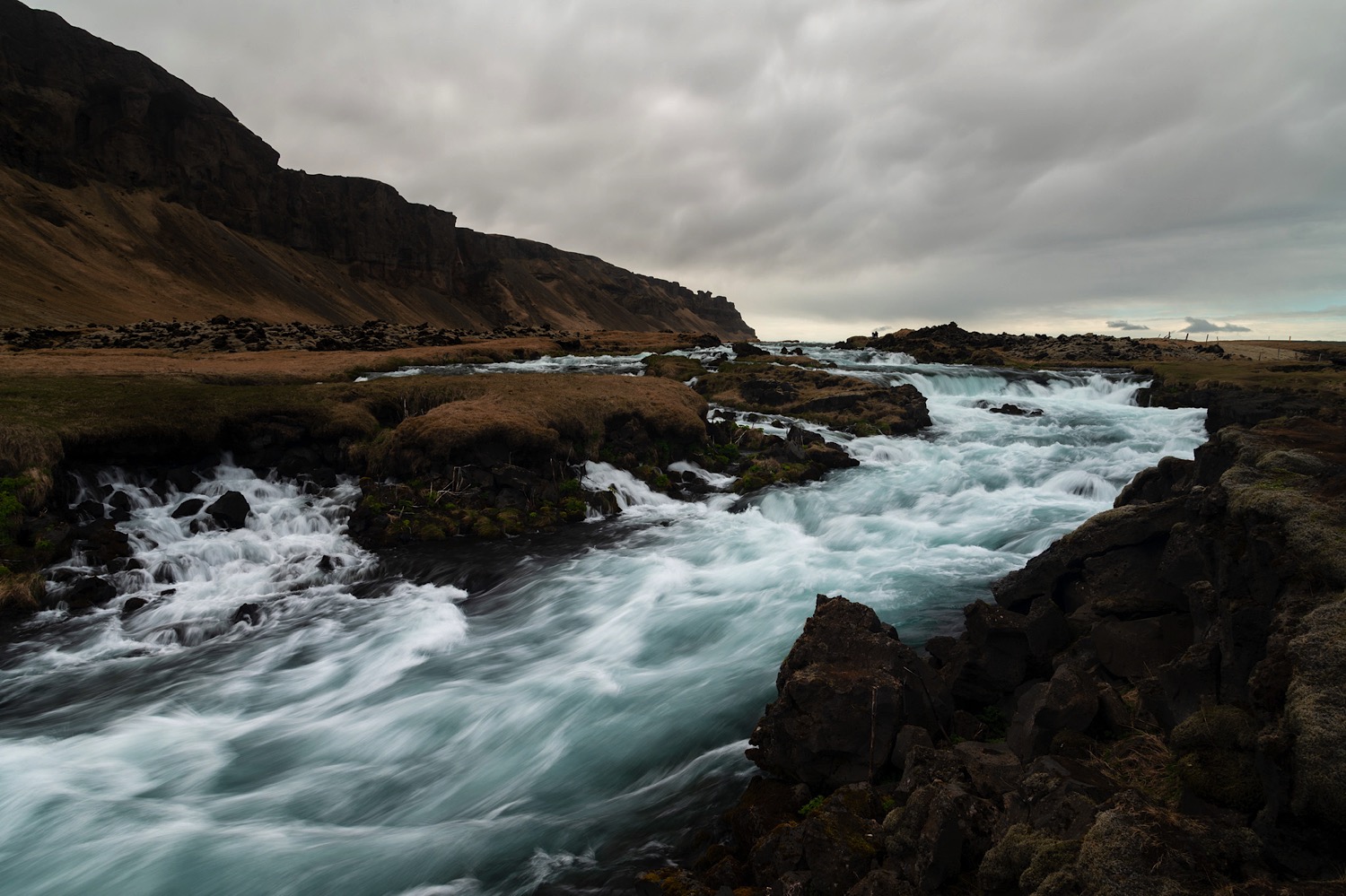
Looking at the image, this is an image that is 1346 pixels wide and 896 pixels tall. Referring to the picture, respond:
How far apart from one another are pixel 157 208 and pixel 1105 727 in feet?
539

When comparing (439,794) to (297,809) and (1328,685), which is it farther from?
(1328,685)

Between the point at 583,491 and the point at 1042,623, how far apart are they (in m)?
16.4

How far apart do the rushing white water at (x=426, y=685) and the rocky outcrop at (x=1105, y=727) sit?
7.20 feet

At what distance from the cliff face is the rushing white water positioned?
2990 inches

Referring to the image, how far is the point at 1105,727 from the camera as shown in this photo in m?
7.84

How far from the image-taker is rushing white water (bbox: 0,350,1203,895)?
353 inches

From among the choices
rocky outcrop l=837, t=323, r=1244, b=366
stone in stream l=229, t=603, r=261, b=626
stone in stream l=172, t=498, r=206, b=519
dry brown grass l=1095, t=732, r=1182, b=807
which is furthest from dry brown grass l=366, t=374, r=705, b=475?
rocky outcrop l=837, t=323, r=1244, b=366

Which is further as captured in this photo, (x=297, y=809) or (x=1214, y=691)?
(x=297, y=809)

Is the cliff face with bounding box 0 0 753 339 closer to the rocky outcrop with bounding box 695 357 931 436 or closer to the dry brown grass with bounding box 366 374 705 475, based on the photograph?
the dry brown grass with bounding box 366 374 705 475

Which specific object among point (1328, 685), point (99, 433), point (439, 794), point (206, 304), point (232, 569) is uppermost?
point (206, 304)

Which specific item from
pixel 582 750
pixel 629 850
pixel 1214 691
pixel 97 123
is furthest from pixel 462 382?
pixel 97 123

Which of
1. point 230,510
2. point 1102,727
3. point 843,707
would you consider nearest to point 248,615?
point 230,510

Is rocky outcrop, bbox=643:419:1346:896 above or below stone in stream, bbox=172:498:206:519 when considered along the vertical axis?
below

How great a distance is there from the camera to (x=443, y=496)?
21688mm
